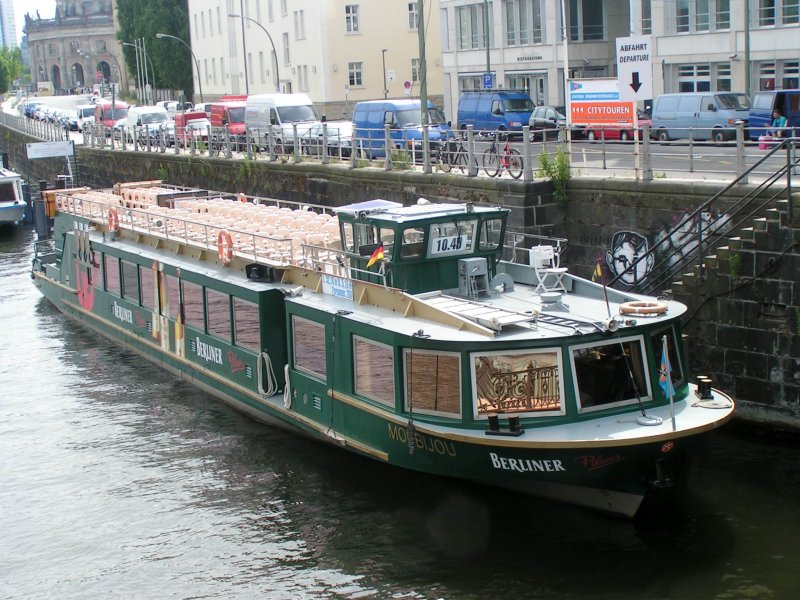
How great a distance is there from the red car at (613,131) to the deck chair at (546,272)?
5.44 metres

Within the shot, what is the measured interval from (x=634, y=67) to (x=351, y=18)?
46786 millimetres

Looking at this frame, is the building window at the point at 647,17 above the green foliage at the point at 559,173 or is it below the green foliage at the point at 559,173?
above

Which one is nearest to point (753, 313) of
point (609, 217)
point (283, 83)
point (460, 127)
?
point (609, 217)

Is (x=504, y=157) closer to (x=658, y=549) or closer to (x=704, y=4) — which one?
(x=658, y=549)

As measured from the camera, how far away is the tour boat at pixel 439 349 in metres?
13.4

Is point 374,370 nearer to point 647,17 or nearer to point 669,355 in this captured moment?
point 669,355

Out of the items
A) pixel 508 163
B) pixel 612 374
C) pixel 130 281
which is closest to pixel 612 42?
pixel 508 163

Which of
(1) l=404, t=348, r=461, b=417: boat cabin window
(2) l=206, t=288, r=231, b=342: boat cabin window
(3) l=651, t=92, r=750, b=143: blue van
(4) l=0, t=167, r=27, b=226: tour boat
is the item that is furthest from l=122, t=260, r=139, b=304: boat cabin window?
(4) l=0, t=167, r=27, b=226: tour boat

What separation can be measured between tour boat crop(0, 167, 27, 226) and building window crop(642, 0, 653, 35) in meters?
27.1

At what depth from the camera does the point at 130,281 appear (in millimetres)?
23094

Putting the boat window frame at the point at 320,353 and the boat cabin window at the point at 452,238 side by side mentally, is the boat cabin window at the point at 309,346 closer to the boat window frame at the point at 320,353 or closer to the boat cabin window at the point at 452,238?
the boat window frame at the point at 320,353

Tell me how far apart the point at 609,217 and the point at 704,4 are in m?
28.4

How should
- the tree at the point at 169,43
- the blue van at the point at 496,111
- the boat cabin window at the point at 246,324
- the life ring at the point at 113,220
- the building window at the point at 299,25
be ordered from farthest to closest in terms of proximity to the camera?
the tree at the point at 169,43 < the building window at the point at 299,25 < the blue van at the point at 496,111 < the life ring at the point at 113,220 < the boat cabin window at the point at 246,324

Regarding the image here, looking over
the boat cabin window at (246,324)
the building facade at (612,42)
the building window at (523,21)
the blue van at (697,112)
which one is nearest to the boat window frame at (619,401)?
the boat cabin window at (246,324)
